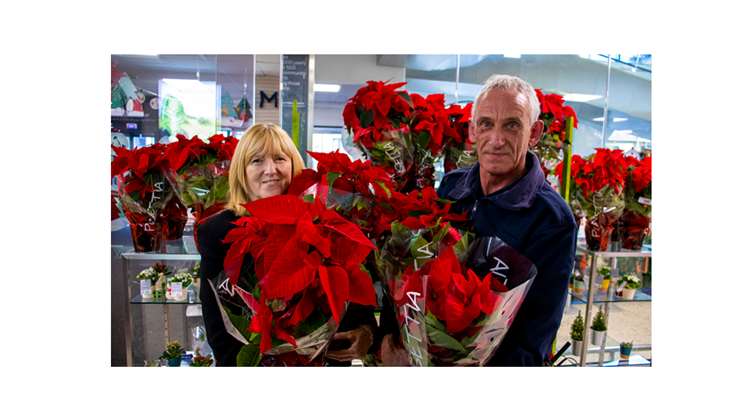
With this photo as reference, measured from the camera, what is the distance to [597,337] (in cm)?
212

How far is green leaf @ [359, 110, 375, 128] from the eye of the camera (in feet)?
3.60

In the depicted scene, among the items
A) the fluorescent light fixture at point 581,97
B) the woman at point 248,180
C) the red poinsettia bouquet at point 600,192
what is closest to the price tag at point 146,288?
the woman at point 248,180

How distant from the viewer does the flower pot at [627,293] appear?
1.92 m

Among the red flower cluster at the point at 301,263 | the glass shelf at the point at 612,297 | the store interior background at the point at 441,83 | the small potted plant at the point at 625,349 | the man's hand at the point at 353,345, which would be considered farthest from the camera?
the small potted plant at the point at 625,349

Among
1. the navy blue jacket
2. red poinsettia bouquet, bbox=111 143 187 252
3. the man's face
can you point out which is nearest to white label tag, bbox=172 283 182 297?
red poinsettia bouquet, bbox=111 143 187 252

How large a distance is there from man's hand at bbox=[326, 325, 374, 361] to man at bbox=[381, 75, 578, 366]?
0.06 meters

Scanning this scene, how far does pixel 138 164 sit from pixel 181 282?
478 millimetres

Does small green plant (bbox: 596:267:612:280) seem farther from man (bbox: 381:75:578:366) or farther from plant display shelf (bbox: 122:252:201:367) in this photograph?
plant display shelf (bbox: 122:252:201:367)

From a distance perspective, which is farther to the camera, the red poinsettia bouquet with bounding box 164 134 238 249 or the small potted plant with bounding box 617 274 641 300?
the small potted plant with bounding box 617 274 641 300

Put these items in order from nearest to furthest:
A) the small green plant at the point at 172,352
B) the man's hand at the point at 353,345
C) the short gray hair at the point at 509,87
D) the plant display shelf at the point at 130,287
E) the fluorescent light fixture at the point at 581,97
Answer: the man's hand at the point at 353,345, the short gray hair at the point at 509,87, the plant display shelf at the point at 130,287, the small green plant at the point at 172,352, the fluorescent light fixture at the point at 581,97

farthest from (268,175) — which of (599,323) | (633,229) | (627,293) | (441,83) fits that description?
(441,83)

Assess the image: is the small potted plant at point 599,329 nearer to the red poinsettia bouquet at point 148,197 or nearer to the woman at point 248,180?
the woman at point 248,180

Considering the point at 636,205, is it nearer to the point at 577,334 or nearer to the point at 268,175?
the point at 577,334

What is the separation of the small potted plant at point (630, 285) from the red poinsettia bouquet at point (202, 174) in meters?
2.05
